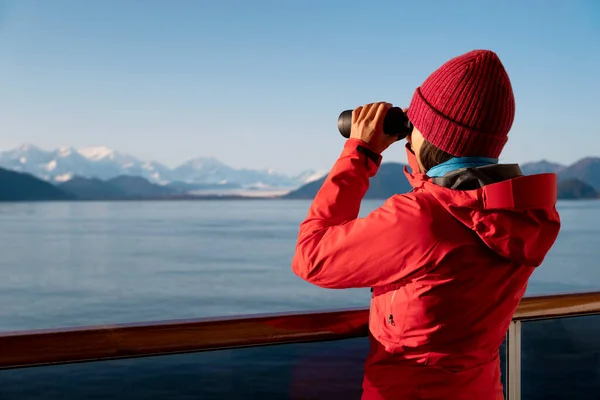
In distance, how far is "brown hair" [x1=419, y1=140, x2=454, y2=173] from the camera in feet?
3.19

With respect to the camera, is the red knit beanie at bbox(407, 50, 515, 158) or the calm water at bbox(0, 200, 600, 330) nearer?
the red knit beanie at bbox(407, 50, 515, 158)

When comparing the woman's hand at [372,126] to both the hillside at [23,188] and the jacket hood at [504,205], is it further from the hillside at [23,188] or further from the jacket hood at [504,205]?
the hillside at [23,188]

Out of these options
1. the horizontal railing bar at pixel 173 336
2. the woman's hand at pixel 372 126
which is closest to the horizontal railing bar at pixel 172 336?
the horizontal railing bar at pixel 173 336

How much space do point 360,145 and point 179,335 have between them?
0.45 meters

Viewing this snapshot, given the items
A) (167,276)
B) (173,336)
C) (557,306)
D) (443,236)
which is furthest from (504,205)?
(167,276)

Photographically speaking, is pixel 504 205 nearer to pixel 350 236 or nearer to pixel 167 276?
pixel 350 236

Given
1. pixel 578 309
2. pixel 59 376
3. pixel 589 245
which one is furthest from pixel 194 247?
pixel 578 309

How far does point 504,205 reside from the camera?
89cm

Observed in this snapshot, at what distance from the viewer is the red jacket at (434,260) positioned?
0.91 metres

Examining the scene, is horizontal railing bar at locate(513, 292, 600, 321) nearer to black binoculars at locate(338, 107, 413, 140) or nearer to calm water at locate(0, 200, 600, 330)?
black binoculars at locate(338, 107, 413, 140)

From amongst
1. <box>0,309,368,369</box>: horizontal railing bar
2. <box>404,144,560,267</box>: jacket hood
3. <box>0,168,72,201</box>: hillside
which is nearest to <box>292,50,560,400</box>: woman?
<box>404,144,560,267</box>: jacket hood

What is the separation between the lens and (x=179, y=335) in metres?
1.17

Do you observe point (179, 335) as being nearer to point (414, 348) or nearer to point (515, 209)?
point (414, 348)

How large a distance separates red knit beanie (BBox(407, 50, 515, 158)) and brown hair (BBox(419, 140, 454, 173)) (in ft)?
0.05
